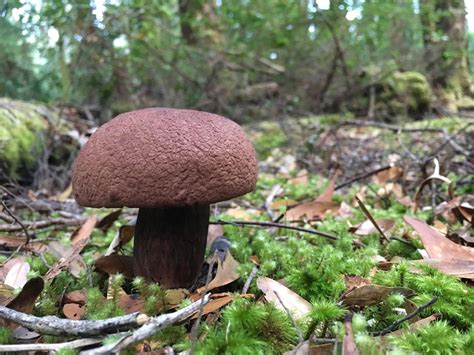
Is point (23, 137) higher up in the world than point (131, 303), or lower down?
higher up

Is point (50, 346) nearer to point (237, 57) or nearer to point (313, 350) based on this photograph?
point (313, 350)

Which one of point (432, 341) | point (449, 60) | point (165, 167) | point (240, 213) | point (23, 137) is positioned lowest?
point (240, 213)

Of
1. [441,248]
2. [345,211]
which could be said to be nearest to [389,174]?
[345,211]

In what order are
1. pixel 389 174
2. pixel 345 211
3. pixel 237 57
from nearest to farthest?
pixel 345 211
pixel 389 174
pixel 237 57

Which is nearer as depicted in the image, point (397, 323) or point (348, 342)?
point (348, 342)

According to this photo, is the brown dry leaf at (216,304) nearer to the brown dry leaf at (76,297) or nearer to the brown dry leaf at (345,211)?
the brown dry leaf at (76,297)

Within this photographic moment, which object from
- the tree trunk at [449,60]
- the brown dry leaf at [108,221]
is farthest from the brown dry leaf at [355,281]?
the tree trunk at [449,60]

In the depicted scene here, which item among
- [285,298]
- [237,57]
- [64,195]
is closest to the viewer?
[285,298]
